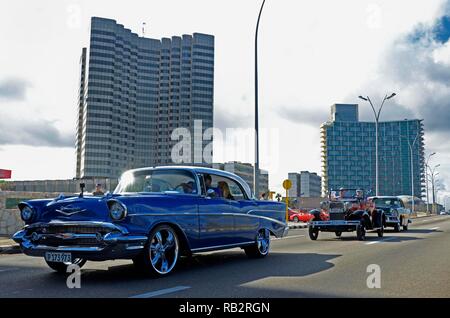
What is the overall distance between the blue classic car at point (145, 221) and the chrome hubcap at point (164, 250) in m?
0.01

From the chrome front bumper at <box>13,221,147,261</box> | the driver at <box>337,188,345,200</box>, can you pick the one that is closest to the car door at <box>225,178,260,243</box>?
the chrome front bumper at <box>13,221,147,261</box>

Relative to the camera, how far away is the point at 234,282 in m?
6.69

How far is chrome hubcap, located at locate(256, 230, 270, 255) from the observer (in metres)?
9.85

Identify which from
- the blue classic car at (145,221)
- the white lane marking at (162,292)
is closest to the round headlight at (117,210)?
the blue classic car at (145,221)

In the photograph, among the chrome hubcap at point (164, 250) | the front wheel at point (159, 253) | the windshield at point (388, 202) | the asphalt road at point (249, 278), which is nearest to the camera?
the asphalt road at point (249, 278)

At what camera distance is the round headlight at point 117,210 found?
658 cm

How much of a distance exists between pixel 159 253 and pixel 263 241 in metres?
3.37

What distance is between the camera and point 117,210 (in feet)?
21.6

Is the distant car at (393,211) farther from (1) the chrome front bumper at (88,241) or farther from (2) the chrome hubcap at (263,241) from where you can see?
(1) the chrome front bumper at (88,241)

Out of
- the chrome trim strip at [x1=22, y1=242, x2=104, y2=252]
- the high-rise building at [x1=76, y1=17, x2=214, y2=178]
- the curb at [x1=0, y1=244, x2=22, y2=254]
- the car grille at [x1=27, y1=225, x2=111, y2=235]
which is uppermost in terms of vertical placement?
the high-rise building at [x1=76, y1=17, x2=214, y2=178]

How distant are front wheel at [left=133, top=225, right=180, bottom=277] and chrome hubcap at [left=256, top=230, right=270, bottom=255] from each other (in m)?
2.78

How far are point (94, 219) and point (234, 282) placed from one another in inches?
80.9

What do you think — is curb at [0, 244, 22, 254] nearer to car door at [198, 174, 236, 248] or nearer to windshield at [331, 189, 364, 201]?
car door at [198, 174, 236, 248]

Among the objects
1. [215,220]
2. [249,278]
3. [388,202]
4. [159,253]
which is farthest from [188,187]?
[388,202]
